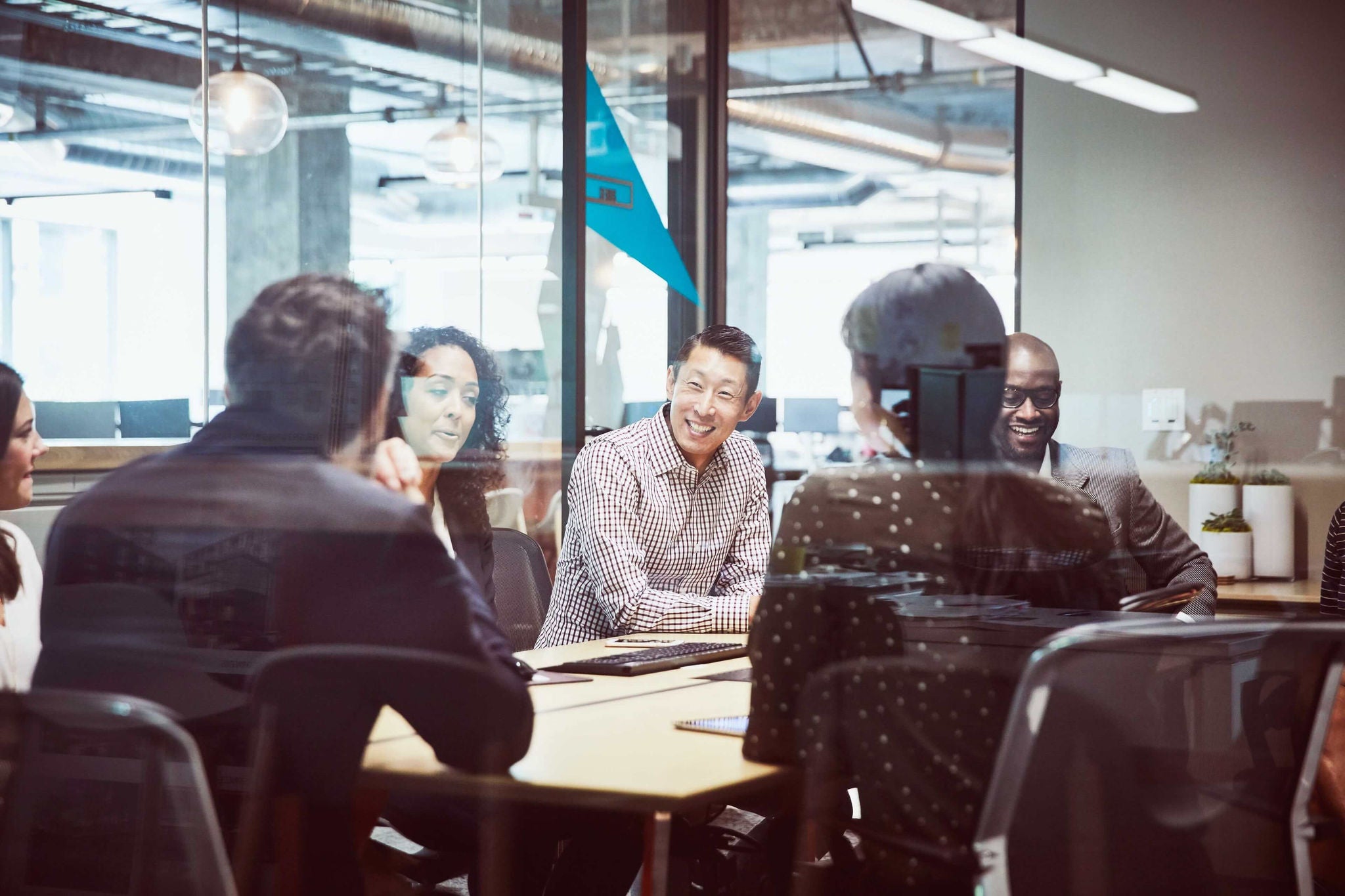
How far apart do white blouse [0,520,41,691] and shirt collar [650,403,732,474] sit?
1336mm

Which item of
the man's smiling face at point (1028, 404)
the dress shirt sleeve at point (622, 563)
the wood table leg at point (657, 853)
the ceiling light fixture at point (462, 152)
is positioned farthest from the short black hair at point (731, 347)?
the wood table leg at point (657, 853)

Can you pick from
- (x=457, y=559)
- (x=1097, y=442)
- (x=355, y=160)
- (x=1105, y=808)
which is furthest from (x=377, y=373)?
(x=1097, y=442)

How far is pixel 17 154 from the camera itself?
2094 mm

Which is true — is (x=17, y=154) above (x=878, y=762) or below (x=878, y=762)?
above

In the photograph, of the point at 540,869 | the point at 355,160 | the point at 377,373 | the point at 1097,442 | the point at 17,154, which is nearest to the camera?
the point at 377,373

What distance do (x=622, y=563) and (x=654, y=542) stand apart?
4.4 inches

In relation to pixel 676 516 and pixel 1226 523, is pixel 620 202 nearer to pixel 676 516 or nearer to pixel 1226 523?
pixel 676 516

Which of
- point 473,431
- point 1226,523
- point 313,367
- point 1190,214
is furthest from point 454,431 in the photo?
point 1190,214

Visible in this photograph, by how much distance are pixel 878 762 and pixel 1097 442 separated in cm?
233

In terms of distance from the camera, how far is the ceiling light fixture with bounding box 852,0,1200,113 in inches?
145

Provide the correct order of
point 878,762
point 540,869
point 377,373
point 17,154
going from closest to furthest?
point 878,762, point 377,373, point 540,869, point 17,154

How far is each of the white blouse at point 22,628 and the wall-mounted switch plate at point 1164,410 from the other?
2.97 m

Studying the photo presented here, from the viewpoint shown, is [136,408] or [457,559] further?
[136,408]

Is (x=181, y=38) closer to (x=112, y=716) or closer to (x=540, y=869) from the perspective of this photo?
(x=112, y=716)
